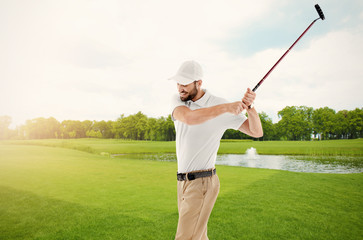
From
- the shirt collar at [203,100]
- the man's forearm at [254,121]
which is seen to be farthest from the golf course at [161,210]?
the shirt collar at [203,100]

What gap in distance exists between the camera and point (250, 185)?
393 inches

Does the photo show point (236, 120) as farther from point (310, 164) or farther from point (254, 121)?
point (310, 164)

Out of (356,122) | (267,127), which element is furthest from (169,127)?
(356,122)

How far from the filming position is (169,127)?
91.3 metres

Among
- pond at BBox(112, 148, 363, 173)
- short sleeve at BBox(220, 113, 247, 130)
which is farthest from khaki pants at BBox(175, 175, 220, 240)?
pond at BBox(112, 148, 363, 173)

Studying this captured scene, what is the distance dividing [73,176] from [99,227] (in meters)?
7.62

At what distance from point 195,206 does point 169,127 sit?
291ft

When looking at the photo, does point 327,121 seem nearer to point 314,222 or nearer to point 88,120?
point 314,222

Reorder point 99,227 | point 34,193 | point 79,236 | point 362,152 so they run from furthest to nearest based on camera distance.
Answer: point 362,152 < point 34,193 < point 99,227 < point 79,236

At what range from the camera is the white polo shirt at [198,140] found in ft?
9.00

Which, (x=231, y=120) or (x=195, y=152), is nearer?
(x=195, y=152)

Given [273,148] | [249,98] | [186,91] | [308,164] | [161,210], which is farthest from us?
[273,148]

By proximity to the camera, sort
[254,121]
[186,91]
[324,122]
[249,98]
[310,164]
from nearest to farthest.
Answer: [249,98]
[186,91]
[254,121]
[310,164]
[324,122]

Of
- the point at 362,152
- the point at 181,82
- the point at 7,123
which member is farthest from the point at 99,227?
the point at 7,123
